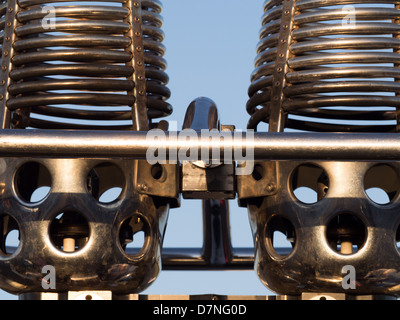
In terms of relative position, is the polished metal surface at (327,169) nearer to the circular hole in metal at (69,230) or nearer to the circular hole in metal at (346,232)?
the circular hole in metal at (346,232)

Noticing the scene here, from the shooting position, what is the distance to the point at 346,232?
3.16 meters

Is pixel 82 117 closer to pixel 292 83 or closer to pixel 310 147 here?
pixel 292 83

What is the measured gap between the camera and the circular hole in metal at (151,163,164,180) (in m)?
3.14

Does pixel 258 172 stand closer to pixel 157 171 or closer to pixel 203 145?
pixel 157 171

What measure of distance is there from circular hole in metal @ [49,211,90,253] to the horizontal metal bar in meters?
0.45

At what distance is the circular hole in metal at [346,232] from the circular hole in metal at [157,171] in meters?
0.59

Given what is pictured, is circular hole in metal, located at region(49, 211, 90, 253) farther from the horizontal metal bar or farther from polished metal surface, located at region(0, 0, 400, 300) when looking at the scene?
the horizontal metal bar

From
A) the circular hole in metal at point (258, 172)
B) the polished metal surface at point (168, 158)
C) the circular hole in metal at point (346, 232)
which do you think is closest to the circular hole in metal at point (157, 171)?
the polished metal surface at point (168, 158)

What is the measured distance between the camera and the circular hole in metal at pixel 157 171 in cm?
314

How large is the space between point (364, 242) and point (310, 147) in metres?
0.48

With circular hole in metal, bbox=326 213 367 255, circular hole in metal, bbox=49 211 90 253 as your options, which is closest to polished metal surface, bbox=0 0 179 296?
circular hole in metal, bbox=49 211 90 253

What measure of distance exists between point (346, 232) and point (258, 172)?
13.9 inches

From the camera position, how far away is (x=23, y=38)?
3.42 m
